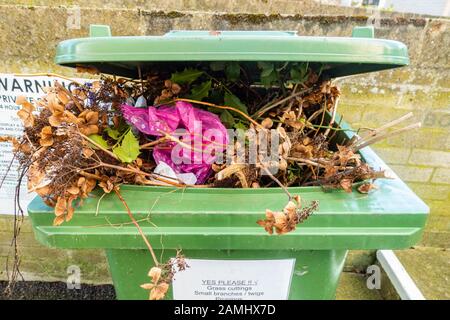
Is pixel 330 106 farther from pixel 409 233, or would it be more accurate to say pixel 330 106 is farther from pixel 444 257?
pixel 444 257

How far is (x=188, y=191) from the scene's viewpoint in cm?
92

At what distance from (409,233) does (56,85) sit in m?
1.16

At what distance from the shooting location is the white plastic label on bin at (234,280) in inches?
40.9

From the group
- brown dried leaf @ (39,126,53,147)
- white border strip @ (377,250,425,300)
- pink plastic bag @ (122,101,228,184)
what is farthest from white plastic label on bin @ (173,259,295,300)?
white border strip @ (377,250,425,300)

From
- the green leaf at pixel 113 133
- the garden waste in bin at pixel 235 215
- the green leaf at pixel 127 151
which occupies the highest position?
the green leaf at pixel 113 133

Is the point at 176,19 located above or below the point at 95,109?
above

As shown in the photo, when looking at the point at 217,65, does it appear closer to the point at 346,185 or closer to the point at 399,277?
the point at 346,185

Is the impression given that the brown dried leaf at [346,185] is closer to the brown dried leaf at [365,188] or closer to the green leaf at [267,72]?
the brown dried leaf at [365,188]

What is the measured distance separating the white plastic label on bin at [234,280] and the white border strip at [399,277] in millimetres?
1281

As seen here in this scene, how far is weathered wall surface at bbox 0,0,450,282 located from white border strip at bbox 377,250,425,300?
403 mm

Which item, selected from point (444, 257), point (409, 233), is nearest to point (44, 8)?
point (409, 233)

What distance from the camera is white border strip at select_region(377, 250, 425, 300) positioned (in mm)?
1911

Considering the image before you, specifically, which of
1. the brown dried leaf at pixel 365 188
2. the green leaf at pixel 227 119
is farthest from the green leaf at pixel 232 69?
the brown dried leaf at pixel 365 188

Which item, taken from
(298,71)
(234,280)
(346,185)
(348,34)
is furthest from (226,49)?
(348,34)
